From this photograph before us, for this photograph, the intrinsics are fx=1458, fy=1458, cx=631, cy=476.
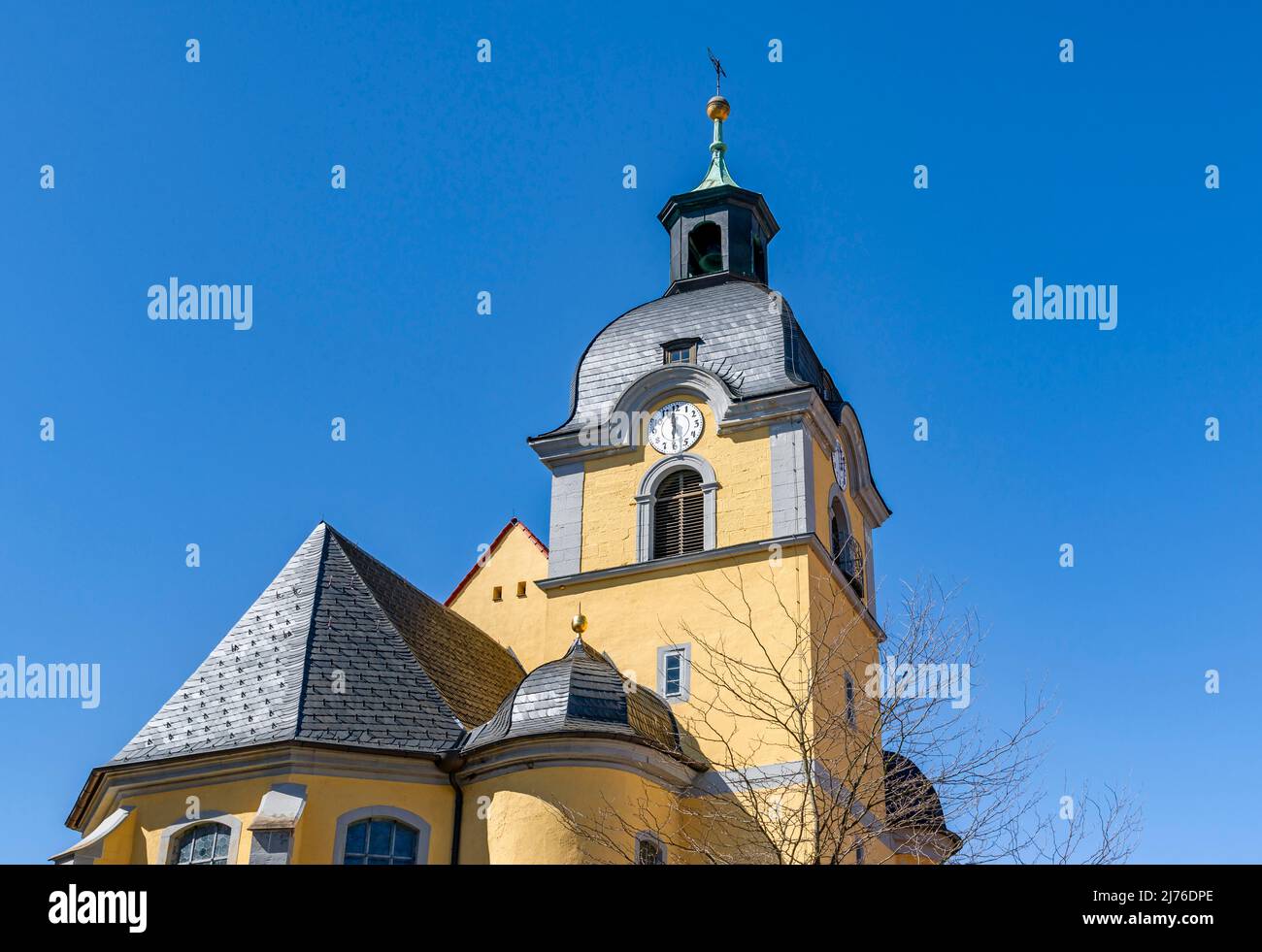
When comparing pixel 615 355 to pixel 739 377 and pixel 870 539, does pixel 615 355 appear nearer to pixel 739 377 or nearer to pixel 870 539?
pixel 739 377

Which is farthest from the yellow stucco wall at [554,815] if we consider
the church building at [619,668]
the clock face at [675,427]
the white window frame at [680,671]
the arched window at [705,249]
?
the arched window at [705,249]

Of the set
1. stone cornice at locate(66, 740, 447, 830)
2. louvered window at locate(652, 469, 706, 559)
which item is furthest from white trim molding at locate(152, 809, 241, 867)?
louvered window at locate(652, 469, 706, 559)

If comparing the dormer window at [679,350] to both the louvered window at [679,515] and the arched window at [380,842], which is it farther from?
the arched window at [380,842]

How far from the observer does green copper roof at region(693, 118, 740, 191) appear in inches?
1302

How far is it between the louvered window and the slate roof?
189 centimetres

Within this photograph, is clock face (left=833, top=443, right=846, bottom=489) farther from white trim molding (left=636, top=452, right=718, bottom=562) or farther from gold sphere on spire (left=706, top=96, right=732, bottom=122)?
gold sphere on spire (left=706, top=96, right=732, bottom=122)

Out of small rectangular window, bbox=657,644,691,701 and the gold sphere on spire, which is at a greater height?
the gold sphere on spire

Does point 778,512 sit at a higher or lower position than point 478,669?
higher

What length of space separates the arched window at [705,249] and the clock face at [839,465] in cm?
547

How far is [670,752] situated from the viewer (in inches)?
880

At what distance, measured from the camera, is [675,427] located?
90.8ft
